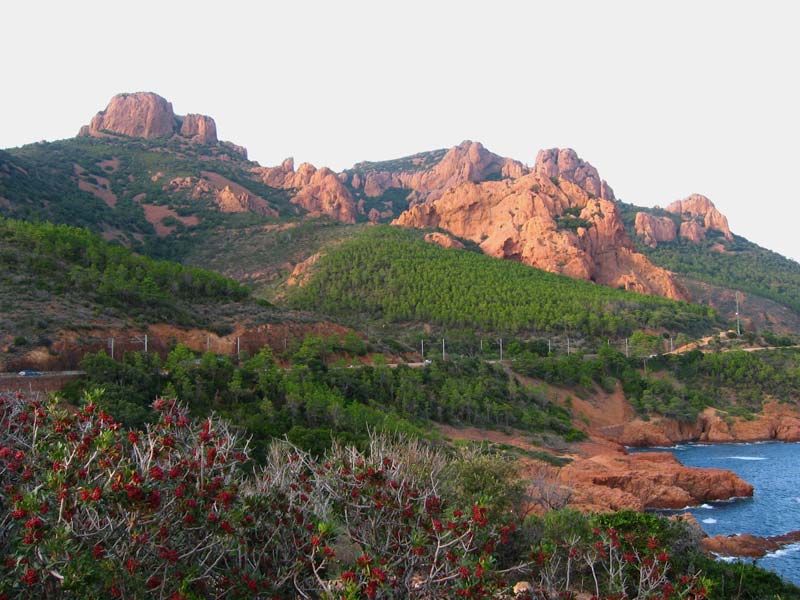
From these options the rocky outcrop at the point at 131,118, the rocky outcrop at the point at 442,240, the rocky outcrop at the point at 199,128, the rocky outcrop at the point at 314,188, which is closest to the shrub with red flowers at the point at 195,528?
the rocky outcrop at the point at 442,240

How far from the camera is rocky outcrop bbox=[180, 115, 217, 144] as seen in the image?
14825cm

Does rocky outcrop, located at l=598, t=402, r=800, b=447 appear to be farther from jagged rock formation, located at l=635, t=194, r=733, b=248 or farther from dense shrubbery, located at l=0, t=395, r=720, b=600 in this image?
jagged rock formation, located at l=635, t=194, r=733, b=248

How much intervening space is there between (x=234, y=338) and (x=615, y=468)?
25.7m

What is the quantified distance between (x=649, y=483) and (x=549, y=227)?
71.8m

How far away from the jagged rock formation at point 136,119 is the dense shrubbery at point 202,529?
478ft

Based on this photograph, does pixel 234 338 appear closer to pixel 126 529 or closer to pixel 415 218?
pixel 126 529

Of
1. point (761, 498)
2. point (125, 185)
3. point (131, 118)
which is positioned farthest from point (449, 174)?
point (761, 498)

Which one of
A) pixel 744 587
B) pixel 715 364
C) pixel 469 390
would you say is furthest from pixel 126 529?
pixel 715 364

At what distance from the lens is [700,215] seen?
514 ft

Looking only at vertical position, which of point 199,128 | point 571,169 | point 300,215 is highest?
point 199,128

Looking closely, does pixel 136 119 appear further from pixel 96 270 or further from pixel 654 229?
pixel 654 229

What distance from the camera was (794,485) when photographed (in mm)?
36250

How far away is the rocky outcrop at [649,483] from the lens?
30.1 m

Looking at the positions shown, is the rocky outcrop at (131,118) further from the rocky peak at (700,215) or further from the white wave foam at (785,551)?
the white wave foam at (785,551)
